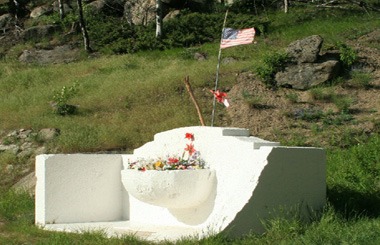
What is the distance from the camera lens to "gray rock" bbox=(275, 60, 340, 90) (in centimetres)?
1938

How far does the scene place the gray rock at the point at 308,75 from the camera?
19.4 metres

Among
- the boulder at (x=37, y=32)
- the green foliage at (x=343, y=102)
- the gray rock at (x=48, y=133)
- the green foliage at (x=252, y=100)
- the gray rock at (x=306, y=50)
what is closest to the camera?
the gray rock at (x=48, y=133)

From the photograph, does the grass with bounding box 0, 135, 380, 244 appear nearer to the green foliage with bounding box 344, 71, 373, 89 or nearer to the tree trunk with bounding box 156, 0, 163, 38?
the green foliage with bounding box 344, 71, 373, 89

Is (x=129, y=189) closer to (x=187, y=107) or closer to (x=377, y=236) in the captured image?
(x=377, y=236)

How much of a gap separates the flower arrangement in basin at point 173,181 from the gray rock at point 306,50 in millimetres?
10581

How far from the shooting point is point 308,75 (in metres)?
19.5

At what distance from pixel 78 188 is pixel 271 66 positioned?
1017cm

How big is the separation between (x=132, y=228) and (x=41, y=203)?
1.45m

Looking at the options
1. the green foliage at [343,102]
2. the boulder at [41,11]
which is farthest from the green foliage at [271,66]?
the boulder at [41,11]

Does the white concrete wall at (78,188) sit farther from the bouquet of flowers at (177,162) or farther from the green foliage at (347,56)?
the green foliage at (347,56)

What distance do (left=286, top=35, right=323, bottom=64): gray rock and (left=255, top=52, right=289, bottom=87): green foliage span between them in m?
0.27

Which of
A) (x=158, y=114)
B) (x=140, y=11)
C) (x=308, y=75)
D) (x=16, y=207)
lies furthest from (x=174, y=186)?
(x=140, y=11)

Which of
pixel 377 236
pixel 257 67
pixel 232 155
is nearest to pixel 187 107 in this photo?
pixel 257 67

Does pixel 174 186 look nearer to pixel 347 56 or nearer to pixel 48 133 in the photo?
pixel 48 133
